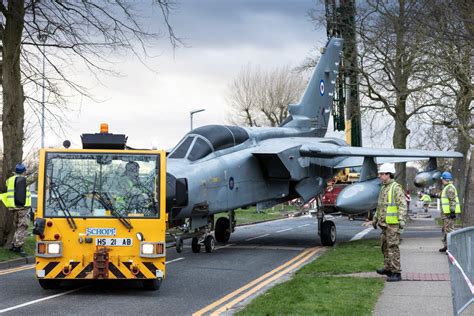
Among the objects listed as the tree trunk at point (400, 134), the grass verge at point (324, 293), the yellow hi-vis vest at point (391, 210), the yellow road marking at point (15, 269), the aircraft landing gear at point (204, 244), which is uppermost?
the tree trunk at point (400, 134)

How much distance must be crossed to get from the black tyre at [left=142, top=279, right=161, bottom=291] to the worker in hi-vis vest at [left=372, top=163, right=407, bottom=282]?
394 cm

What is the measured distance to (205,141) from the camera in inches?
659

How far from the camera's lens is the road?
9.33 meters

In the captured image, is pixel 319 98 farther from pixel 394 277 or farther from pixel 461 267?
pixel 461 267

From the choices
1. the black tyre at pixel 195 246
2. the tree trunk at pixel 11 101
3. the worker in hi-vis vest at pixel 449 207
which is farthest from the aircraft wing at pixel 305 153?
the tree trunk at pixel 11 101

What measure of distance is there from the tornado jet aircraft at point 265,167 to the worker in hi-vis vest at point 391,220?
3.90 meters

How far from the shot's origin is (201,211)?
15.5 meters

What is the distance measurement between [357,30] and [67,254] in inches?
807

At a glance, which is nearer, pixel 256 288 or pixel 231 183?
pixel 256 288

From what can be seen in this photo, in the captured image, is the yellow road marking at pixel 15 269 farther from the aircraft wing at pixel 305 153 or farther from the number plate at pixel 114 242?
the aircraft wing at pixel 305 153

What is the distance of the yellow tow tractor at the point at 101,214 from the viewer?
10.0 m

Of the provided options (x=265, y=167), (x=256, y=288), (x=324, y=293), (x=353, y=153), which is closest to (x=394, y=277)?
(x=324, y=293)

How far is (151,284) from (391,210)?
172 inches

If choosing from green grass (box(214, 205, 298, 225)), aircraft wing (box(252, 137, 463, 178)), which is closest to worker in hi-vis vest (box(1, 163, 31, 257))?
aircraft wing (box(252, 137, 463, 178))
